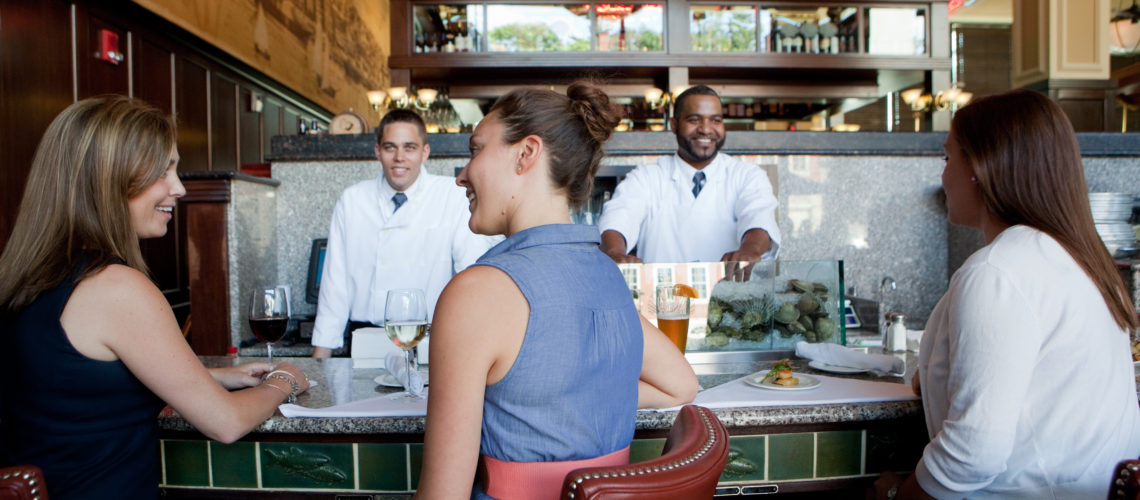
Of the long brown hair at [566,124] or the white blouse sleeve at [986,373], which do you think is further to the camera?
the white blouse sleeve at [986,373]

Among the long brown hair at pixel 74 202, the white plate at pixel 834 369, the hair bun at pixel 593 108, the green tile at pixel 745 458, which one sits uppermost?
the hair bun at pixel 593 108

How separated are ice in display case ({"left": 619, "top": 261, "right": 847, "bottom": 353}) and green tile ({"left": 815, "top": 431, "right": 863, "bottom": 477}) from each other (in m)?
0.43

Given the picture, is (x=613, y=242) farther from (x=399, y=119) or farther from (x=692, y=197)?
(x=399, y=119)

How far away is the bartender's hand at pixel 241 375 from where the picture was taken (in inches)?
58.8

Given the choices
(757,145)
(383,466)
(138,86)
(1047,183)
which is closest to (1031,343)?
(1047,183)

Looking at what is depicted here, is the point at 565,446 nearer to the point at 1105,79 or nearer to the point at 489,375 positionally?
the point at 489,375

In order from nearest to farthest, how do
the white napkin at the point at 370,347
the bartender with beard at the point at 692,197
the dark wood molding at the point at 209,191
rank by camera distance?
1. the white napkin at the point at 370,347
2. the bartender with beard at the point at 692,197
3. the dark wood molding at the point at 209,191

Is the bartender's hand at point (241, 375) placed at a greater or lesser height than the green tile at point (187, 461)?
greater

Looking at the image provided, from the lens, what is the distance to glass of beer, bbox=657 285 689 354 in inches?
63.2

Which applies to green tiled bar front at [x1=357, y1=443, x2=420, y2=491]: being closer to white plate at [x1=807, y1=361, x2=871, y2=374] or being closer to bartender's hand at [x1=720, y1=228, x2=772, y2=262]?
white plate at [x1=807, y1=361, x2=871, y2=374]

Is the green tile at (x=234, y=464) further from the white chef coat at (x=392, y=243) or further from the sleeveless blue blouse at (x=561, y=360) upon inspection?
the white chef coat at (x=392, y=243)

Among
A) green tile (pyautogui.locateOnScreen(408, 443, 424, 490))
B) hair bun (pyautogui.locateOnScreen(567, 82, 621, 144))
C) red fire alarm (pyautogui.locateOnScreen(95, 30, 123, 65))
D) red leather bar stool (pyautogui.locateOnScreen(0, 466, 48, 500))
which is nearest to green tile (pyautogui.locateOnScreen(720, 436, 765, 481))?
green tile (pyautogui.locateOnScreen(408, 443, 424, 490))

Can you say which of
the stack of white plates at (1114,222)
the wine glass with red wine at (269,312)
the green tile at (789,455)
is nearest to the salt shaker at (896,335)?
the green tile at (789,455)

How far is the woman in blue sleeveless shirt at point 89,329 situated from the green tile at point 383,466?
0.23 metres
